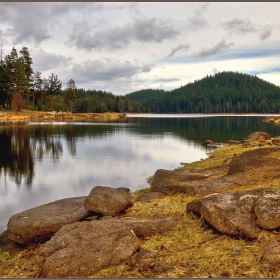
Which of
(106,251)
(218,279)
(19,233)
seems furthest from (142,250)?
(19,233)

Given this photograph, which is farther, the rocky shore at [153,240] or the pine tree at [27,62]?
the pine tree at [27,62]

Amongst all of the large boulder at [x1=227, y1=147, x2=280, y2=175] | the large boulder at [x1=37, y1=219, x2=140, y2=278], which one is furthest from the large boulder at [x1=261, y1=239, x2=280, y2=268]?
the large boulder at [x1=227, y1=147, x2=280, y2=175]

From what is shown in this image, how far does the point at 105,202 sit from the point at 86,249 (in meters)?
3.45

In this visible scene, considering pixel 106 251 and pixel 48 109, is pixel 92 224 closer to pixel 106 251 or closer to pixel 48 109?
pixel 106 251

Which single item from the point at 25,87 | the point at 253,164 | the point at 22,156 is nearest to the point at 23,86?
the point at 25,87

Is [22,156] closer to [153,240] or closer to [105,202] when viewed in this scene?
[105,202]

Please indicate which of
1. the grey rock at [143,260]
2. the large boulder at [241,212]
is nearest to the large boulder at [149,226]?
the large boulder at [241,212]

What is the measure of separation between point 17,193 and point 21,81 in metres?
90.5

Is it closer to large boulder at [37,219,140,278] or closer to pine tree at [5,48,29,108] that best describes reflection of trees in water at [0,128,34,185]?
large boulder at [37,219,140,278]

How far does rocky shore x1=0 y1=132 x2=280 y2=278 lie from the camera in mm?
7289

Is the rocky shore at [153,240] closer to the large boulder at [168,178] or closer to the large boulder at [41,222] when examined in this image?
the large boulder at [41,222]

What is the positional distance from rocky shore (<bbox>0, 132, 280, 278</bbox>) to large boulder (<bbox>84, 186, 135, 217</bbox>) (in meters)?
0.03

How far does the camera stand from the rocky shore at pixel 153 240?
7.29 metres

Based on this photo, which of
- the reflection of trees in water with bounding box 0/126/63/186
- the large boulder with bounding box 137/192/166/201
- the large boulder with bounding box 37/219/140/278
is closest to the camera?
the large boulder with bounding box 37/219/140/278
